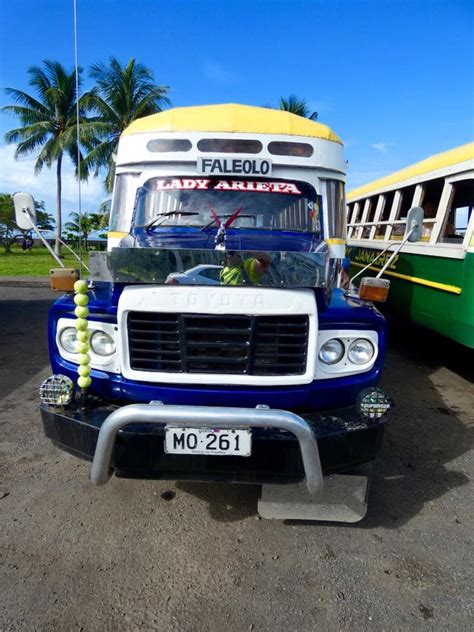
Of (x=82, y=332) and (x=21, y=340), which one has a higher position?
(x=82, y=332)

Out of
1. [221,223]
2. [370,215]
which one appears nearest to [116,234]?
[221,223]

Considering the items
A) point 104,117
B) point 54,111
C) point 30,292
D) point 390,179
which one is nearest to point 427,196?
point 390,179

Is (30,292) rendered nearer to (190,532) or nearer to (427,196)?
(427,196)

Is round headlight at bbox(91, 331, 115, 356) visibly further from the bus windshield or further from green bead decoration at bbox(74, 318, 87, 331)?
the bus windshield

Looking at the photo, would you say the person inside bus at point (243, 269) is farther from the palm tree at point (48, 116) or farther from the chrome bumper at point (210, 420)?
the palm tree at point (48, 116)

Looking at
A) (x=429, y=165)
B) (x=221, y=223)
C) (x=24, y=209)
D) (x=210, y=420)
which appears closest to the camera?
(x=210, y=420)

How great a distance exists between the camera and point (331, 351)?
2.80 meters

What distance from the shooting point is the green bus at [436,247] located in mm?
5414

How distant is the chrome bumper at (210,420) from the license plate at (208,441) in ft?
0.15

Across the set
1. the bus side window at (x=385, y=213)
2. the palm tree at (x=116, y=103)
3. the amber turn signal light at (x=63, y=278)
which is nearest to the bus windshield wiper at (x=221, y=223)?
the amber turn signal light at (x=63, y=278)

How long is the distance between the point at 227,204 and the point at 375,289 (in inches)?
60.2

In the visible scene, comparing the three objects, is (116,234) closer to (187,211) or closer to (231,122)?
(187,211)

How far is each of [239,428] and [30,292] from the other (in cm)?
1278

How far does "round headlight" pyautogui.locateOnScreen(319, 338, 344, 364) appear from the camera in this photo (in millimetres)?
2779
